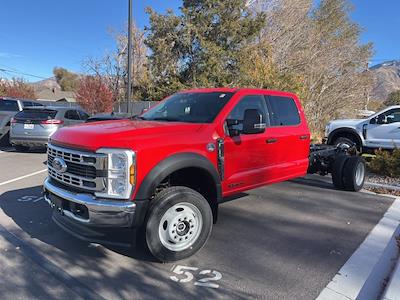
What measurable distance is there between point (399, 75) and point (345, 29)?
89.7 m

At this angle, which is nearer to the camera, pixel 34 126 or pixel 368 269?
pixel 368 269

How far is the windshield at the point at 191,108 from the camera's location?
4.73 meters

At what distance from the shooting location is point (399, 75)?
4163 inches

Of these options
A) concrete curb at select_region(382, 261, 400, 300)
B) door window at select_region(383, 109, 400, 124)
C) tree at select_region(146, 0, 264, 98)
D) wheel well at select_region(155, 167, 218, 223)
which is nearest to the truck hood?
wheel well at select_region(155, 167, 218, 223)

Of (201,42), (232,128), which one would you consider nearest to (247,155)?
(232,128)

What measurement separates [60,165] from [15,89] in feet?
135

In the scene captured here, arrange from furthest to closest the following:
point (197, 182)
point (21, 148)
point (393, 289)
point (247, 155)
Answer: point (21, 148)
point (247, 155)
point (197, 182)
point (393, 289)

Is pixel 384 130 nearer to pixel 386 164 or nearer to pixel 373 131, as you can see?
pixel 373 131

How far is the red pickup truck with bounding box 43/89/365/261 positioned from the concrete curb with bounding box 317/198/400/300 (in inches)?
Result: 58.6

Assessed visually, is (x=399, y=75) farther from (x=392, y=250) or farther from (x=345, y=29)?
(x=392, y=250)

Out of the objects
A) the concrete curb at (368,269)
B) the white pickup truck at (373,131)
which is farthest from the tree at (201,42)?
the concrete curb at (368,269)

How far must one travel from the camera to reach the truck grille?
3.54m

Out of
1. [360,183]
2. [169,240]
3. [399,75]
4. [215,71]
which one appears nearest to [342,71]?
[215,71]

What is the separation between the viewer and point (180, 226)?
155 inches
